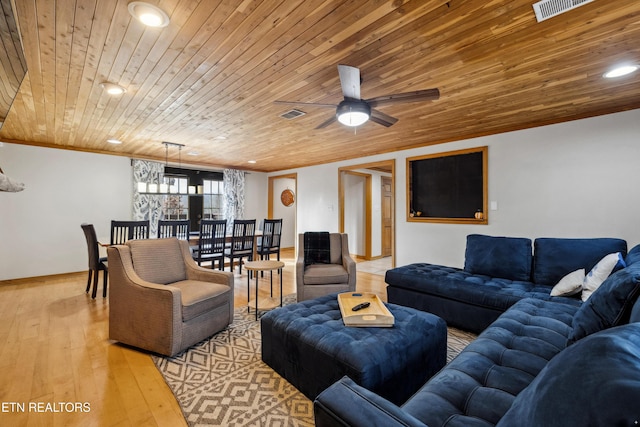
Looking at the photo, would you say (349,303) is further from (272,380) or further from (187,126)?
(187,126)

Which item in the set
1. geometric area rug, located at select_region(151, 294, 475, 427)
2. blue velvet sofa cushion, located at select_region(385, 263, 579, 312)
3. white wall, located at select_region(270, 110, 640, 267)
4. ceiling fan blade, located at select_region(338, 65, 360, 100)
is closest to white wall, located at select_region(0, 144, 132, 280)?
geometric area rug, located at select_region(151, 294, 475, 427)

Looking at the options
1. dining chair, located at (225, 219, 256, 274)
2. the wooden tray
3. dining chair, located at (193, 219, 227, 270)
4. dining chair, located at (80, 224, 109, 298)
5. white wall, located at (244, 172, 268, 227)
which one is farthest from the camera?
white wall, located at (244, 172, 268, 227)

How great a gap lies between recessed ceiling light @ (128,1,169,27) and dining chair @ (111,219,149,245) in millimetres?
3137

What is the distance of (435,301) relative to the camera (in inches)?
120

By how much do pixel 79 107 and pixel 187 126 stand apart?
44.8 inches

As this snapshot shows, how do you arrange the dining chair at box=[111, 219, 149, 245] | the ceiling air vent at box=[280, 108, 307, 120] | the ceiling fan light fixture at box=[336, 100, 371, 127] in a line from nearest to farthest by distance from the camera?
the ceiling fan light fixture at box=[336, 100, 371, 127], the ceiling air vent at box=[280, 108, 307, 120], the dining chair at box=[111, 219, 149, 245]

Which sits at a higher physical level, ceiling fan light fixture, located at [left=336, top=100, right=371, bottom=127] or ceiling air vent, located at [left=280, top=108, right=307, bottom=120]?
ceiling air vent, located at [left=280, top=108, right=307, bottom=120]

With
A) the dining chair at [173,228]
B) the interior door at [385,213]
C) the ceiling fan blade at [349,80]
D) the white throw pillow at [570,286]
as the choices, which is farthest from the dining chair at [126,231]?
the interior door at [385,213]

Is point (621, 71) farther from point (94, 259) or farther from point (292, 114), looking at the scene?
point (94, 259)

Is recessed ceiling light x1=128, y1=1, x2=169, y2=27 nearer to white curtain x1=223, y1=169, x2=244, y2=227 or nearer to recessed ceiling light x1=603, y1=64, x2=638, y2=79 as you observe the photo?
recessed ceiling light x1=603, y1=64, x2=638, y2=79

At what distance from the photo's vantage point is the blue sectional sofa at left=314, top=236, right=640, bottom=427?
0.55 meters

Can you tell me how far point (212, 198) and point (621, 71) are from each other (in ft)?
23.8

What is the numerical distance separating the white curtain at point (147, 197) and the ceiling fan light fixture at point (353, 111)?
5.08m

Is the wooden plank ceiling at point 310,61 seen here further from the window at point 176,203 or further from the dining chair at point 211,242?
the window at point 176,203
